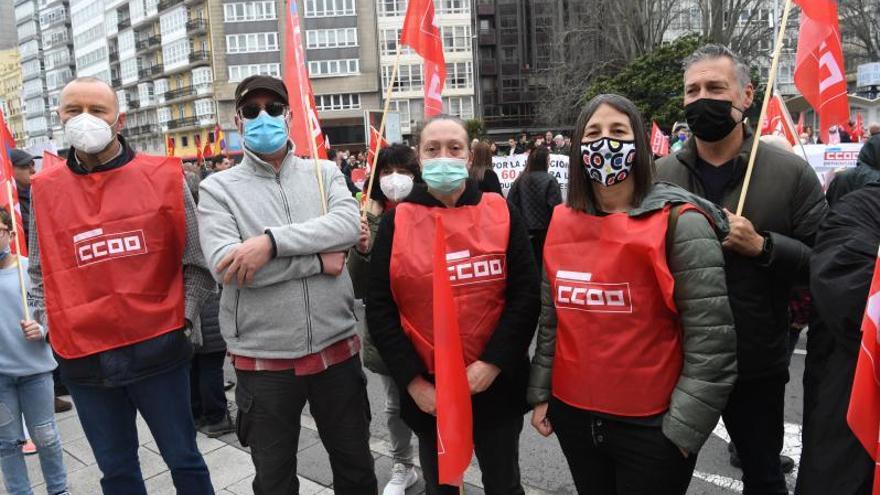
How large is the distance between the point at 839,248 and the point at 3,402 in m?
4.00

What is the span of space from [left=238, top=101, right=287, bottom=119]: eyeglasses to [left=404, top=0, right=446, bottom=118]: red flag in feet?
8.20

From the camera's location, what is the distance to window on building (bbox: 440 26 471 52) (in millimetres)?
55781

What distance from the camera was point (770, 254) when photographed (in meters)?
2.45

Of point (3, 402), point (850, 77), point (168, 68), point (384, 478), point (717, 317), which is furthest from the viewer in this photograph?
point (168, 68)

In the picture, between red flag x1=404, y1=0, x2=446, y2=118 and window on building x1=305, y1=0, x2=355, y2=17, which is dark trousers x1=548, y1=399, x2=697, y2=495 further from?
window on building x1=305, y1=0, x2=355, y2=17

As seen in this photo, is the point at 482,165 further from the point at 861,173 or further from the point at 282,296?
the point at 282,296

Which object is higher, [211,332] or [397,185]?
[397,185]

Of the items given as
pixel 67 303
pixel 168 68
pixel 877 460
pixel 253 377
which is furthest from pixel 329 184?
pixel 168 68

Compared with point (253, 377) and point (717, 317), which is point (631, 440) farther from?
point (253, 377)

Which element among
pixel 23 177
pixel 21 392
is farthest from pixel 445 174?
pixel 23 177

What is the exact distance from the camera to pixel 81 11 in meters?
79.4

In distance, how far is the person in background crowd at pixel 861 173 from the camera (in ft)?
9.18

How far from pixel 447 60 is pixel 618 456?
56200 millimetres

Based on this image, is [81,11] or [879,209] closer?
[879,209]
